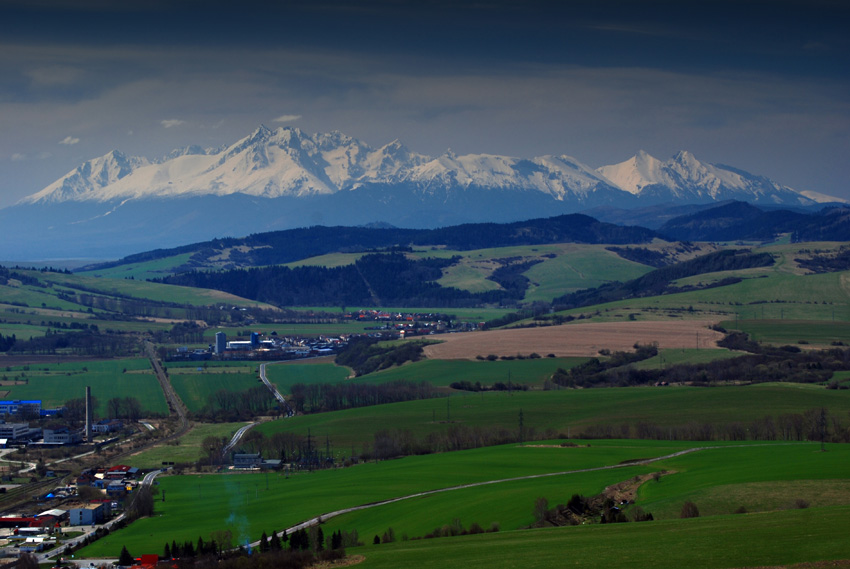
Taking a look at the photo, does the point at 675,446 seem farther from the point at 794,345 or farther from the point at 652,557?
the point at 794,345

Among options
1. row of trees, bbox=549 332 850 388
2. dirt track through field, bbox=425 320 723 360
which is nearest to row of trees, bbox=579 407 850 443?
row of trees, bbox=549 332 850 388

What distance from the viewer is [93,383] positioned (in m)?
124

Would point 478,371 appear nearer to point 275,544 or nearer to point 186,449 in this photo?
point 186,449

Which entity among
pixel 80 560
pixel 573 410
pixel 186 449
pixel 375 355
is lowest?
pixel 80 560

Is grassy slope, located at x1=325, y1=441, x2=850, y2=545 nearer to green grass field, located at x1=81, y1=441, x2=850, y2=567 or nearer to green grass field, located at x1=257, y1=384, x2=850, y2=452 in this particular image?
green grass field, located at x1=81, y1=441, x2=850, y2=567

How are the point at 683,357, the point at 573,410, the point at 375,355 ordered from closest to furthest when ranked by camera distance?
the point at 573,410
the point at 683,357
the point at 375,355

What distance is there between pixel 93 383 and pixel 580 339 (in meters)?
59.0

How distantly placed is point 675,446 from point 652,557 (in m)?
40.5

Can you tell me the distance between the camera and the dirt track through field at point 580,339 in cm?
13038

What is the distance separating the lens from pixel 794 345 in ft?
411

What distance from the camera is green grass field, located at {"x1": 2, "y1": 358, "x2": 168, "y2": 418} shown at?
116m

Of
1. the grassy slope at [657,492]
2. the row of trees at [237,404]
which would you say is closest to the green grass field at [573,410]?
the row of trees at [237,404]

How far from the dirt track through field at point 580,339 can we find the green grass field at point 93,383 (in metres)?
35.6

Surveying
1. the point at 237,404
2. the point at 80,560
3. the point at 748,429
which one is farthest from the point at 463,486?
the point at 237,404
